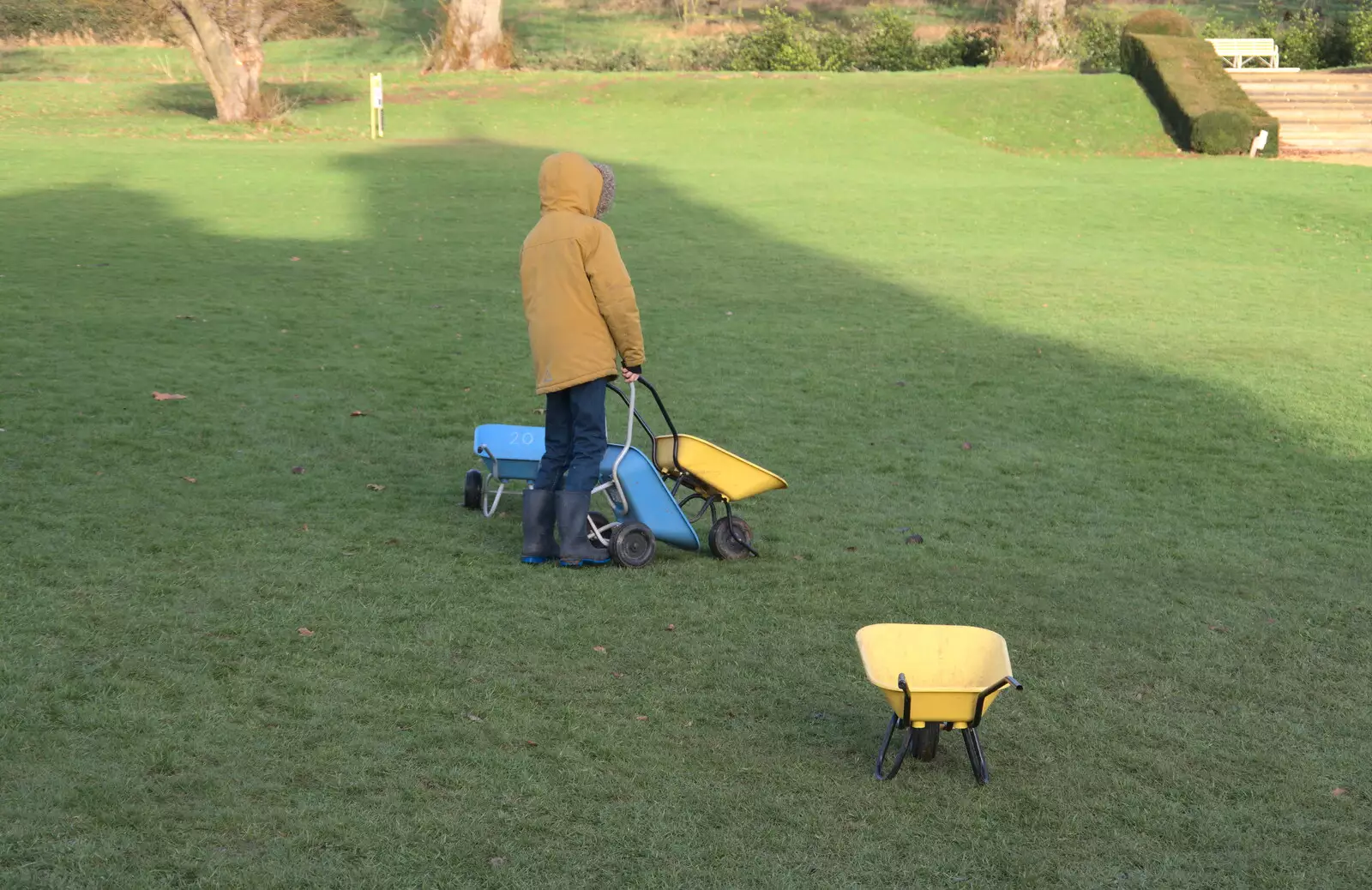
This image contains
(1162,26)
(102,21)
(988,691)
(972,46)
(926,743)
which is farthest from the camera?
(102,21)

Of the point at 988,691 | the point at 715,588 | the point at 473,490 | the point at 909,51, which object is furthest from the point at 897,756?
the point at 909,51

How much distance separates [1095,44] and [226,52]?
23.5m

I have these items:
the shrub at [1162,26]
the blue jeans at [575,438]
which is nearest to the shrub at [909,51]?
the shrub at [1162,26]

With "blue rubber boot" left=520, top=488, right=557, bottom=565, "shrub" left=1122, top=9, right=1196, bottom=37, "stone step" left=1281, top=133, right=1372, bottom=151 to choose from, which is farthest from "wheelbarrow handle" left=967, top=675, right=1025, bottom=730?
"shrub" left=1122, top=9, right=1196, bottom=37

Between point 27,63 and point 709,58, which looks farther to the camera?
point 27,63

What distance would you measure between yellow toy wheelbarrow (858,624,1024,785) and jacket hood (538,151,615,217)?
103 inches

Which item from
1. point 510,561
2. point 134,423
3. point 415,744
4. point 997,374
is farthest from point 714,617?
point 997,374

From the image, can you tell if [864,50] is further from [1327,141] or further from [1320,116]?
[1327,141]

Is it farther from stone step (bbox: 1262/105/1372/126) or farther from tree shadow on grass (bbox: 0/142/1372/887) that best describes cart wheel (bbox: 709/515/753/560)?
stone step (bbox: 1262/105/1372/126)

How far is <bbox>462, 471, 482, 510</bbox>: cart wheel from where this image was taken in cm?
738

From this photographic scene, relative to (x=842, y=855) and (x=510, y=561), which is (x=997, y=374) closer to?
(x=510, y=561)

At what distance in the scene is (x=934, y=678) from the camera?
4.46 meters

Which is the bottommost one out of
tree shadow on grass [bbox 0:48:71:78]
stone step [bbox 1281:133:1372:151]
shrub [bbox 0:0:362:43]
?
stone step [bbox 1281:133:1372:151]

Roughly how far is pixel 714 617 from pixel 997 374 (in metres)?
6.04
